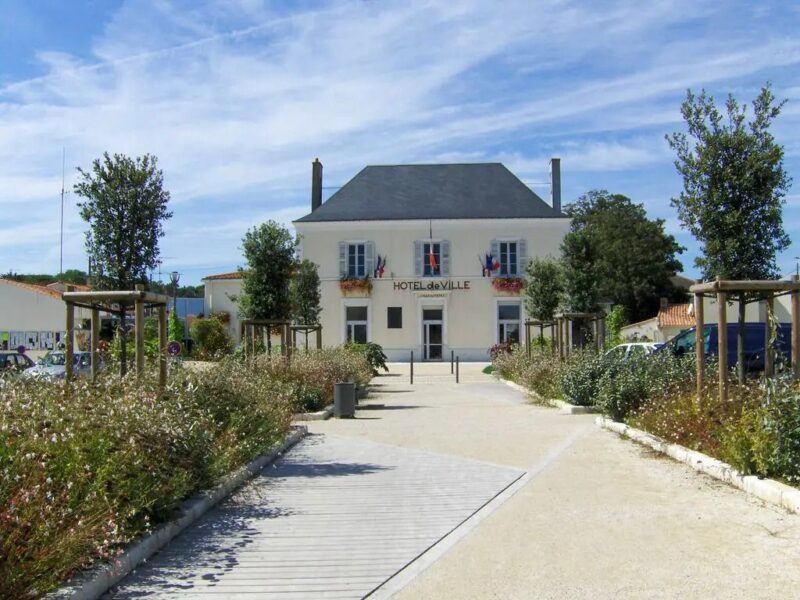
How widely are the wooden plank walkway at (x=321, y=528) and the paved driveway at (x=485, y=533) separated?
0.02m

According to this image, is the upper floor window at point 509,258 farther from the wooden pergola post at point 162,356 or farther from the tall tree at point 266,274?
the wooden pergola post at point 162,356

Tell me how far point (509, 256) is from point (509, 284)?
150 cm

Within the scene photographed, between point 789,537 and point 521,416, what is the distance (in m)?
9.98

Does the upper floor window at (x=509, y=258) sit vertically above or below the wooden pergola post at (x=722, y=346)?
above

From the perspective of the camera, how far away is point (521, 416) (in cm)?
1644

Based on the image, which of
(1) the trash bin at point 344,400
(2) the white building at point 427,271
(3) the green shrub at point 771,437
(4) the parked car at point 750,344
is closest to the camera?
(3) the green shrub at point 771,437

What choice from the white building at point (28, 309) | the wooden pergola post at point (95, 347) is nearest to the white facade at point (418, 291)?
the white building at point (28, 309)

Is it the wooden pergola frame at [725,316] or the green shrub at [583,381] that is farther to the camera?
the green shrub at [583,381]

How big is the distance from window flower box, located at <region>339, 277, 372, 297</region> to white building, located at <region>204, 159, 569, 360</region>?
52mm

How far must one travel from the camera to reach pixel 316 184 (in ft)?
155

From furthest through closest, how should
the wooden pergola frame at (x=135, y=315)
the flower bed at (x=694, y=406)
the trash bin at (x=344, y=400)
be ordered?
1. the trash bin at (x=344, y=400)
2. the wooden pergola frame at (x=135, y=315)
3. the flower bed at (x=694, y=406)

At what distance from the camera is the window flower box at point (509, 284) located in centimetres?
4472

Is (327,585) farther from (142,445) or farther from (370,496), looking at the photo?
(370,496)

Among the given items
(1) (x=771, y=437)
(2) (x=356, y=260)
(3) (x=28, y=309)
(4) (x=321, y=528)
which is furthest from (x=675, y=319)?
(4) (x=321, y=528)
